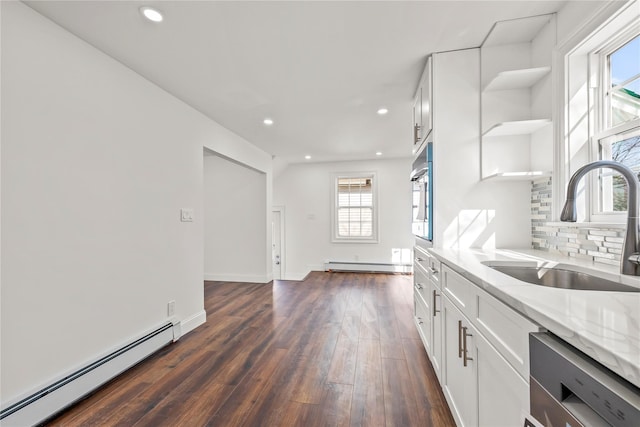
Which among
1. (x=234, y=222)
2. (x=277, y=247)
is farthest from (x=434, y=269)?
(x=277, y=247)

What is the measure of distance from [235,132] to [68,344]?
9.56ft

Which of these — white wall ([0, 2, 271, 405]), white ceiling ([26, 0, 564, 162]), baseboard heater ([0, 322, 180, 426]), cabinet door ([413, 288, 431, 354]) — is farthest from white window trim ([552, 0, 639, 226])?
baseboard heater ([0, 322, 180, 426])

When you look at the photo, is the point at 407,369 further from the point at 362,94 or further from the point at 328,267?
the point at 328,267

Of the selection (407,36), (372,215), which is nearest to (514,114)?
(407,36)

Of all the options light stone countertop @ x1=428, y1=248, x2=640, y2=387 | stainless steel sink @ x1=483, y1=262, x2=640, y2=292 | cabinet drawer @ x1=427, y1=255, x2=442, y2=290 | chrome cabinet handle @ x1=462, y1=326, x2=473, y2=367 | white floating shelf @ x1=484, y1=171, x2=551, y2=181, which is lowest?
chrome cabinet handle @ x1=462, y1=326, x2=473, y2=367

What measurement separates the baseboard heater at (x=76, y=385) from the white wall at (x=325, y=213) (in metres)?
4.01

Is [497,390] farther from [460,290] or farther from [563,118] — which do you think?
[563,118]

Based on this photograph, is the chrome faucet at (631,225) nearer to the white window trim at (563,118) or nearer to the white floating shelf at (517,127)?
the white window trim at (563,118)

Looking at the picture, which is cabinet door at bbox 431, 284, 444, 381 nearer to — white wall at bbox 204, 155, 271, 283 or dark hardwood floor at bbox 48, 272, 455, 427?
dark hardwood floor at bbox 48, 272, 455, 427

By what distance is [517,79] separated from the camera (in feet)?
5.82

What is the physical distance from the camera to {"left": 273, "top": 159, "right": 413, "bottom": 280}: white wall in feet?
19.2

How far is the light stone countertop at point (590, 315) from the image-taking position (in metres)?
0.51

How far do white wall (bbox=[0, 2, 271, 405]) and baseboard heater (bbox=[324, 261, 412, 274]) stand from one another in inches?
144

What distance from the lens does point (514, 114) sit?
6.27 feet
